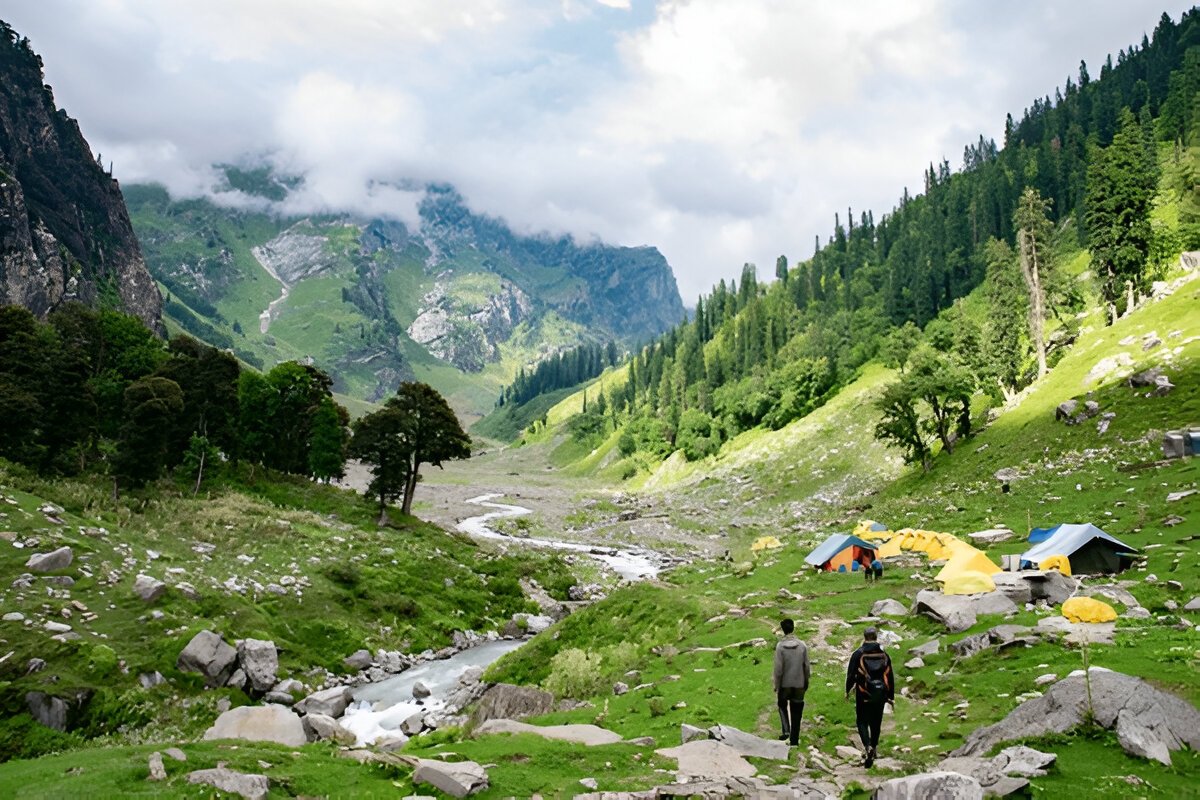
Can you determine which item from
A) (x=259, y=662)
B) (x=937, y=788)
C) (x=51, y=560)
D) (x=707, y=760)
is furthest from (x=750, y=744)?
(x=51, y=560)

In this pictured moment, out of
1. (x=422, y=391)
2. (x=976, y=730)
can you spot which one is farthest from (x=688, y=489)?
(x=976, y=730)

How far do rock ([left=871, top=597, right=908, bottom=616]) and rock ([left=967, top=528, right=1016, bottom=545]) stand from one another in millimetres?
12777

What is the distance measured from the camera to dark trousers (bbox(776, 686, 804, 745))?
16.5 metres

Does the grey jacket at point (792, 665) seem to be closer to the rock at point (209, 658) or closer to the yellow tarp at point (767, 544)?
the rock at point (209, 658)

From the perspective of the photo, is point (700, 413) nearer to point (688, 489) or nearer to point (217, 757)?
point (688, 489)

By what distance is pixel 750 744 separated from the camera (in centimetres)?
1627

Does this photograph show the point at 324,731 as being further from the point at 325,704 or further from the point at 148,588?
the point at 148,588

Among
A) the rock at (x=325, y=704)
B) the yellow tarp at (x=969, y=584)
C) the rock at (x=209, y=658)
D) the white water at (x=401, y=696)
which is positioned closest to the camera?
the yellow tarp at (x=969, y=584)

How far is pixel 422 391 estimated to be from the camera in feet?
203

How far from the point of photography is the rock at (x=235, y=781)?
468 inches

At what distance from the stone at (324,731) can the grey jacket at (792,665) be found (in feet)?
44.3

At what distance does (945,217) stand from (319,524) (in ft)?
530

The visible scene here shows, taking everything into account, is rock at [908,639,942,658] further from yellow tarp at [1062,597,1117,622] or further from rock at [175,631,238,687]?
rock at [175,631,238,687]

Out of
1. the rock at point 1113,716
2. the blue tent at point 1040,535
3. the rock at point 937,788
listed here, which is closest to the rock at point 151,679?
the rock at point 937,788
